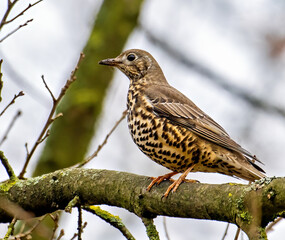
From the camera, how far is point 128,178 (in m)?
4.19

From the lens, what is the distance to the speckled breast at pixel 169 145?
507 centimetres

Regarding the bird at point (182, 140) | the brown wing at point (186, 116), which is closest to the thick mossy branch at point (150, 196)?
the bird at point (182, 140)

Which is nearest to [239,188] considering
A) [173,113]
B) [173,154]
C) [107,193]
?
[107,193]

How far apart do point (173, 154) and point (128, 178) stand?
97 cm

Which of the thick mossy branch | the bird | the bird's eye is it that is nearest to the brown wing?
the bird

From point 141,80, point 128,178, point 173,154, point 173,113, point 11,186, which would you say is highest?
point 141,80

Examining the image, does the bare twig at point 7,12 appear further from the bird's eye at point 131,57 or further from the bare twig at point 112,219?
the bird's eye at point 131,57

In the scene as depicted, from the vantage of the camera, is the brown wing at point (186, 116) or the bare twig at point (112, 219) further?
the brown wing at point (186, 116)

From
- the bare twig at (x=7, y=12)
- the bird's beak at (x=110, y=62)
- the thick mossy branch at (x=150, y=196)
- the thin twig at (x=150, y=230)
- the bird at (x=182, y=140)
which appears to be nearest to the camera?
the thick mossy branch at (x=150, y=196)

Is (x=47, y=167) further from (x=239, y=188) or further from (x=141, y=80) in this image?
(x=239, y=188)

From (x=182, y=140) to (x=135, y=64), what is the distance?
1830mm

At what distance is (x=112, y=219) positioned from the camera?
13.3 ft

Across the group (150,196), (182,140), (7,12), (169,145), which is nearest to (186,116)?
(182,140)

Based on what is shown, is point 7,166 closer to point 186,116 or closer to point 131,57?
point 186,116
